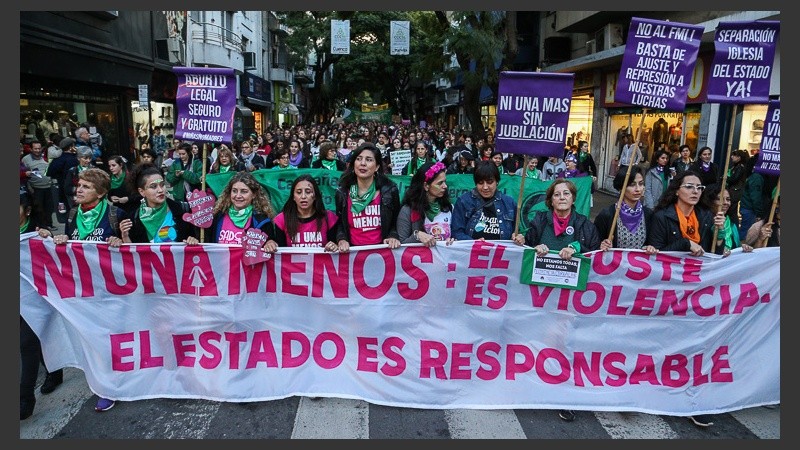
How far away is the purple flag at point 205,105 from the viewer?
184 inches

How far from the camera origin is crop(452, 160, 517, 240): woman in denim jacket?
468 cm

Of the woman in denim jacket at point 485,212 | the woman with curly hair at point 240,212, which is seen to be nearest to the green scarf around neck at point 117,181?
the woman with curly hair at point 240,212

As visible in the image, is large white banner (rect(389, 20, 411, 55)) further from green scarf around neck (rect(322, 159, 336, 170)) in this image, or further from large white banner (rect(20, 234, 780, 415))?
large white banner (rect(20, 234, 780, 415))

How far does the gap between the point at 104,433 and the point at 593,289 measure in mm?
3694

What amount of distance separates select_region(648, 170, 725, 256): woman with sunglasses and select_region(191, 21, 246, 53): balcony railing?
78.5 ft

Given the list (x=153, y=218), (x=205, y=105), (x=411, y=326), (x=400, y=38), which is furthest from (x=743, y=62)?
(x=400, y=38)

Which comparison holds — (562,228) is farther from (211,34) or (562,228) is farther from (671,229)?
(211,34)

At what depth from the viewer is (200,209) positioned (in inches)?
170

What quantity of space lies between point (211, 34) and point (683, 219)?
81.3 ft

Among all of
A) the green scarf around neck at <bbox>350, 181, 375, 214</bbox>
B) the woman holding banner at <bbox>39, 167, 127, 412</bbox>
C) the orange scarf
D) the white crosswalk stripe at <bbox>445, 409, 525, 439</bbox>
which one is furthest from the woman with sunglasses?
the woman holding banner at <bbox>39, 167, 127, 412</bbox>

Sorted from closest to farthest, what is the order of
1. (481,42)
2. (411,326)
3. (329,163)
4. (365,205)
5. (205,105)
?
1. (411,326)
2. (205,105)
3. (365,205)
4. (329,163)
5. (481,42)

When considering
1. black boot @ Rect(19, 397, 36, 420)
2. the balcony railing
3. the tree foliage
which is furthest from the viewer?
the balcony railing

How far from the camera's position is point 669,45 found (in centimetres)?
429

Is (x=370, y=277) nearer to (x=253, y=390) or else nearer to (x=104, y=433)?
(x=253, y=390)
